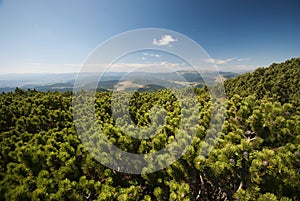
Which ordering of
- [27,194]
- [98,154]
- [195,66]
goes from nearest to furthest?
[27,194] < [98,154] < [195,66]

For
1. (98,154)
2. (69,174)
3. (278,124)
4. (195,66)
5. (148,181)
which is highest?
(195,66)

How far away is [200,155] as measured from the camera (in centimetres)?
396

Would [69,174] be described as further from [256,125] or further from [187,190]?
[256,125]

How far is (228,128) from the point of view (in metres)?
5.73

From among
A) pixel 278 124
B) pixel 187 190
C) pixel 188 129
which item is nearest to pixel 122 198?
pixel 187 190

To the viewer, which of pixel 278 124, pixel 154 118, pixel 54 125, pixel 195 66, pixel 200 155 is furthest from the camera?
pixel 54 125

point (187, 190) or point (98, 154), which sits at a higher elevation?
point (98, 154)

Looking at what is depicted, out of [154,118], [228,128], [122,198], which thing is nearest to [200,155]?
[122,198]

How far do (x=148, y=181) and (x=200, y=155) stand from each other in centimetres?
155

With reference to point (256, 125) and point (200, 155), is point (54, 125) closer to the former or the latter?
point (200, 155)

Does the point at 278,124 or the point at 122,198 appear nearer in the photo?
the point at 122,198

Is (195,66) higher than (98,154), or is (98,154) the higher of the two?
(195,66)

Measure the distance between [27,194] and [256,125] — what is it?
18.6 feet

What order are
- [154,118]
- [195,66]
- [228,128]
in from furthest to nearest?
[154,118] → [228,128] → [195,66]
